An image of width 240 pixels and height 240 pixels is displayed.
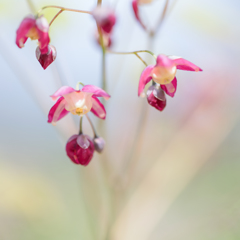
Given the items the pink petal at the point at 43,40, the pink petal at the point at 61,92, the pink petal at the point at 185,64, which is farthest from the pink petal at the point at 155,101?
the pink petal at the point at 43,40

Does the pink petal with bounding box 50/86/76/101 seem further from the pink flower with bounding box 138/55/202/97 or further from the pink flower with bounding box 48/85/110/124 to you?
the pink flower with bounding box 138/55/202/97

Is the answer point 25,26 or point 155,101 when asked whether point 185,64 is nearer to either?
point 155,101

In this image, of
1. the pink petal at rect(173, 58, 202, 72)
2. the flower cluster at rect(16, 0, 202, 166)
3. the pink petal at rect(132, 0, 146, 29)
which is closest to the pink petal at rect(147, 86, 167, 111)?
the flower cluster at rect(16, 0, 202, 166)

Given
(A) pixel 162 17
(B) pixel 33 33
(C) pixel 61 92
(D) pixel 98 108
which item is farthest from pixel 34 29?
(A) pixel 162 17

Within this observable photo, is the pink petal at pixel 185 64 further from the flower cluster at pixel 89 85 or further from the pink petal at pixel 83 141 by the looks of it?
the pink petal at pixel 83 141

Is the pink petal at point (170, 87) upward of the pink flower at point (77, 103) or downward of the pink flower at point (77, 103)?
downward
